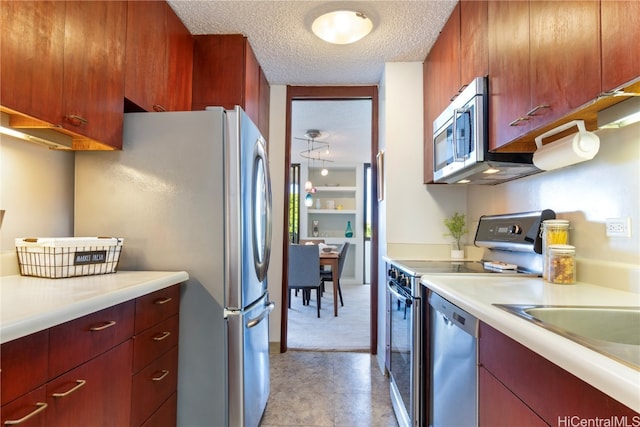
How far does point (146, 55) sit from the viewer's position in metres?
1.74

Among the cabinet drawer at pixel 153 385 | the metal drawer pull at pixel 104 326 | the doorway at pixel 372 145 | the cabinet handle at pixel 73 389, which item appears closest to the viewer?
the cabinet handle at pixel 73 389

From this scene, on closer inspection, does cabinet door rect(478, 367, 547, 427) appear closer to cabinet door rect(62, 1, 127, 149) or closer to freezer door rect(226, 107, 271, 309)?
freezer door rect(226, 107, 271, 309)

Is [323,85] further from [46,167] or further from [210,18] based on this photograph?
[46,167]

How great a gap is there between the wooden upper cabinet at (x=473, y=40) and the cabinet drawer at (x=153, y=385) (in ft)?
6.32

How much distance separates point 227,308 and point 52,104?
104 centimetres

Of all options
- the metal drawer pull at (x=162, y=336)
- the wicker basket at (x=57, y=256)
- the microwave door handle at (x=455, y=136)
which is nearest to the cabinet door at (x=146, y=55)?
the wicker basket at (x=57, y=256)

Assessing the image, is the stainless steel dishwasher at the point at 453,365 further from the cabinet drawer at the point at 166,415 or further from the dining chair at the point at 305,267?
the dining chair at the point at 305,267

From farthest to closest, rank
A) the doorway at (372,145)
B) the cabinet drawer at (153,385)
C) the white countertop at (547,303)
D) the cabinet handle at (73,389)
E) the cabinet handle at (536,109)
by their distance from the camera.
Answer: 1. the doorway at (372,145)
2. the cabinet drawer at (153,385)
3. the cabinet handle at (536,109)
4. the cabinet handle at (73,389)
5. the white countertop at (547,303)

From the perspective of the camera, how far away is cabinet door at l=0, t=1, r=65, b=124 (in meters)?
0.99

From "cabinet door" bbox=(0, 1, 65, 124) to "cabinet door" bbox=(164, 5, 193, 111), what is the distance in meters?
0.80

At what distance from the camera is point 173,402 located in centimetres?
151

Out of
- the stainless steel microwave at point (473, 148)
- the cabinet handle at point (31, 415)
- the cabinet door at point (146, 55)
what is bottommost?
the cabinet handle at point (31, 415)

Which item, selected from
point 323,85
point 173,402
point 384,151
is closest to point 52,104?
point 173,402

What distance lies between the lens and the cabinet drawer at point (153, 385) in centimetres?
121
